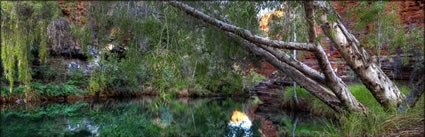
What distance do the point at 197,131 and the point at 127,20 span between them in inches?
102

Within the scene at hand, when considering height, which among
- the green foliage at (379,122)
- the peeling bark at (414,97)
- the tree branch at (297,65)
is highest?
the tree branch at (297,65)

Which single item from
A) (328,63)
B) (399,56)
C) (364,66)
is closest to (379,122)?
(364,66)

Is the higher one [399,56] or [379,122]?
[399,56]

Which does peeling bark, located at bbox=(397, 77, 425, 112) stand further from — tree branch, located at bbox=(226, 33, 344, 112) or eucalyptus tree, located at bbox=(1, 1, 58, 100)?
eucalyptus tree, located at bbox=(1, 1, 58, 100)

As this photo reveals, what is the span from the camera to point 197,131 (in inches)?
228

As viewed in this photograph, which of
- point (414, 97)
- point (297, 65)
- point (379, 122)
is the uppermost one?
point (297, 65)

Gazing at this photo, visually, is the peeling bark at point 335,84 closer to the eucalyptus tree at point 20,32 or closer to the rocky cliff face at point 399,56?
the rocky cliff face at point 399,56

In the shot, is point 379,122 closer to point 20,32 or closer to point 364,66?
point 364,66

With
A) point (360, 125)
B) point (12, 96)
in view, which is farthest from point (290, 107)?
point (12, 96)

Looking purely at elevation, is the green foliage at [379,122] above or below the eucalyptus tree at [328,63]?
below

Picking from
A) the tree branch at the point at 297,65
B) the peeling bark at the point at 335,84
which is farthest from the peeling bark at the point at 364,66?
the tree branch at the point at 297,65

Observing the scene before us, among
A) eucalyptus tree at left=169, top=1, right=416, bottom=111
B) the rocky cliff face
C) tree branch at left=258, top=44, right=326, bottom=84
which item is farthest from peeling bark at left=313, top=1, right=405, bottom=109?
the rocky cliff face

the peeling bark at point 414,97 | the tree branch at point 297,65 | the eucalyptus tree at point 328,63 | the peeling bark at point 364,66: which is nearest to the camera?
the peeling bark at point 414,97

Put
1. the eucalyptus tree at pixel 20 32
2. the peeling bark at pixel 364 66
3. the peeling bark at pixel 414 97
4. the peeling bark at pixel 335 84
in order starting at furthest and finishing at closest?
the eucalyptus tree at pixel 20 32 → the peeling bark at pixel 364 66 → the peeling bark at pixel 335 84 → the peeling bark at pixel 414 97
